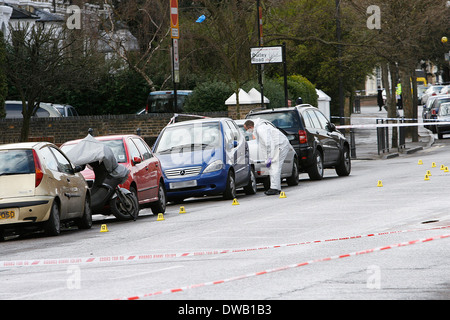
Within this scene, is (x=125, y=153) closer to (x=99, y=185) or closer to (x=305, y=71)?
(x=99, y=185)

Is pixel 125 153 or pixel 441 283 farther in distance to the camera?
pixel 125 153

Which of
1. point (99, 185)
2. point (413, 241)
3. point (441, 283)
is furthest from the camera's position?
point (99, 185)

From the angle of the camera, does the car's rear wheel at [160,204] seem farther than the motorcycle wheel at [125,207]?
Yes

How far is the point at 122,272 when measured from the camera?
10.4 meters

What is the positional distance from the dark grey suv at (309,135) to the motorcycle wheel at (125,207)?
7651 millimetres

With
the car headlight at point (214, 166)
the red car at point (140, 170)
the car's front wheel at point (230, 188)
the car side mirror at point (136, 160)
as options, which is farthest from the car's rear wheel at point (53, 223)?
the car's front wheel at point (230, 188)

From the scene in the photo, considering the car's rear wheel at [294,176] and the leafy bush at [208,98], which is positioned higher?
the leafy bush at [208,98]

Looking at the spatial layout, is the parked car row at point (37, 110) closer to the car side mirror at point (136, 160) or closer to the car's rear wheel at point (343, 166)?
the car's rear wheel at point (343, 166)

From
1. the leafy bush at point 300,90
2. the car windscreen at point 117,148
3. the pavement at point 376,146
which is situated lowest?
the pavement at point 376,146

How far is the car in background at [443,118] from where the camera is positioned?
152 feet

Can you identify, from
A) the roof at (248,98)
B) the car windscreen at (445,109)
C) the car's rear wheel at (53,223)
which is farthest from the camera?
the car windscreen at (445,109)

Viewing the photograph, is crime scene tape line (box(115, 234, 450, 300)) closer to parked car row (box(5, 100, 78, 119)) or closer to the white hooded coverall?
the white hooded coverall

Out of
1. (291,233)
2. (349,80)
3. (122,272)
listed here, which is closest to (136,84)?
(349,80)
